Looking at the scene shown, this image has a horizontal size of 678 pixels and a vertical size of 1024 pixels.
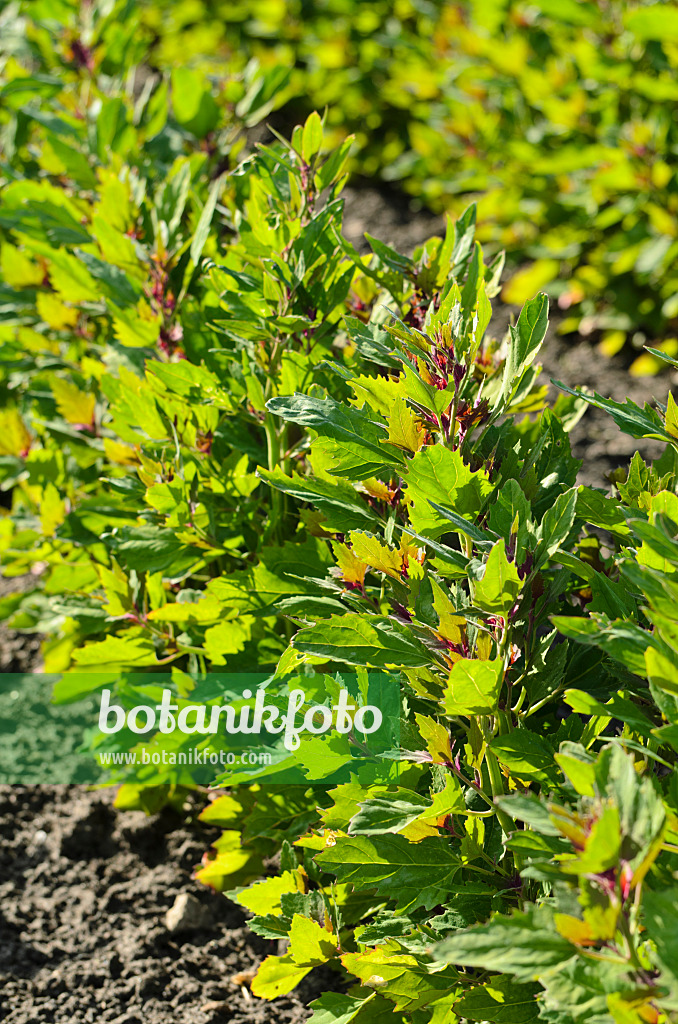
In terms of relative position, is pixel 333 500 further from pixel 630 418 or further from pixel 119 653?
pixel 119 653

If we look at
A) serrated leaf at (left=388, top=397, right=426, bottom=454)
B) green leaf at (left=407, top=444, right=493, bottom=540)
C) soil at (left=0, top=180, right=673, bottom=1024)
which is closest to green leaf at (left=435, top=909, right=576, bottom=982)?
green leaf at (left=407, top=444, right=493, bottom=540)

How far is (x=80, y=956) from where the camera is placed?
2143 mm

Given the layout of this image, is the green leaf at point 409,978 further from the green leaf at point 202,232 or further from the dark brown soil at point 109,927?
the green leaf at point 202,232

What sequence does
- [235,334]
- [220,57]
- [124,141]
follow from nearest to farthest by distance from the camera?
[235,334], [124,141], [220,57]

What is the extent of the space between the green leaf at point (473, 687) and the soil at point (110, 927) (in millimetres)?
1079

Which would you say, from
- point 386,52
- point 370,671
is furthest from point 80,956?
point 386,52

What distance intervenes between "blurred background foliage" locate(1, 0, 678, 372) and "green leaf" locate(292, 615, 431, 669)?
2.07 metres

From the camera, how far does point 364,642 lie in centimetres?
132

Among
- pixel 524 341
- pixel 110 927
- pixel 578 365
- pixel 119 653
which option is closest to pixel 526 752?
pixel 524 341

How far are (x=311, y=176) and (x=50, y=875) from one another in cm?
185

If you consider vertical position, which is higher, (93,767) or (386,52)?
(386,52)

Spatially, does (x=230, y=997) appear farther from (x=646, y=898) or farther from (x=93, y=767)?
(x=646, y=898)

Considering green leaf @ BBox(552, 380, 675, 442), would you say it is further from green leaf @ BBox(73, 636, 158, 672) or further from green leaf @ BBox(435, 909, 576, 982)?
green leaf @ BBox(73, 636, 158, 672)

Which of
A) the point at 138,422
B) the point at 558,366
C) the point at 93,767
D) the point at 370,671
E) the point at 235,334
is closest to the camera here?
the point at 370,671
